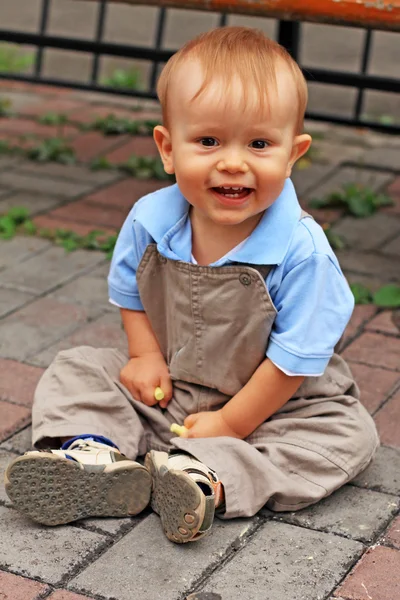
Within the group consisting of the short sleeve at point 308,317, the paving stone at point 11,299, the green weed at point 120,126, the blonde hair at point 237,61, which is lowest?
the green weed at point 120,126

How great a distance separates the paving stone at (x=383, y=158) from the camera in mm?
4715

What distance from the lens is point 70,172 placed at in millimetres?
4605

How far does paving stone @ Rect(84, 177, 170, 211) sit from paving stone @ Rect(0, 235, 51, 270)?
0.43 metres

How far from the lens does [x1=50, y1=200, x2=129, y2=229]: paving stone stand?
4.05 meters

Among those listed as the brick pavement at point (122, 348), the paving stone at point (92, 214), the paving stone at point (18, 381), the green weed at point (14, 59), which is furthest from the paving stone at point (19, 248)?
the green weed at point (14, 59)

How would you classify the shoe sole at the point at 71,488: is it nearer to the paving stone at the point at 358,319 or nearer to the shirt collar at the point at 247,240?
the shirt collar at the point at 247,240

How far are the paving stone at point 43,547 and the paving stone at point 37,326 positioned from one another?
84 cm

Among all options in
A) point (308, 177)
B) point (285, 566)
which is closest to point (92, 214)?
point (308, 177)

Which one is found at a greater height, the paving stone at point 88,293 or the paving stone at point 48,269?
the paving stone at point 88,293

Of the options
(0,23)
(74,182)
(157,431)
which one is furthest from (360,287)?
(0,23)

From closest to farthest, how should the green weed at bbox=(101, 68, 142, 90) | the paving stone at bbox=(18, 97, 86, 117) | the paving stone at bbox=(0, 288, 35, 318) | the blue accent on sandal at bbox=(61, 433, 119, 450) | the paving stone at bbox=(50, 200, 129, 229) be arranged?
the blue accent on sandal at bbox=(61, 433, 119, 450), the paving stone at bbox=(0, 288, 35, 318), the paving stone at bbox=(50, 200, 129, 229), the paving stone at bbox=(18, 97, 86, 117), the green weed at bbox=(101, 68, 142, 90)

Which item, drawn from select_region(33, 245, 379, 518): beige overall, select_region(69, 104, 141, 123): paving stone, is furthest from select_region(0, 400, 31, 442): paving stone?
select_region(69, 104, 141, 123): paving stone

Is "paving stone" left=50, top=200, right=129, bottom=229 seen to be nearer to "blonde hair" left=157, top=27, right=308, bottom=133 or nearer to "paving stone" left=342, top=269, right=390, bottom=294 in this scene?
"paving stone" left=342, top=269, right=390, bottom=294

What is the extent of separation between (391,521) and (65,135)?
3195 millimetres
